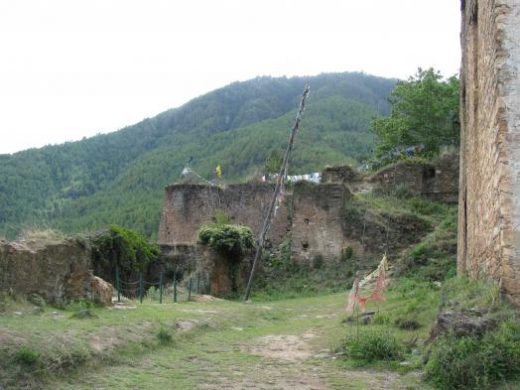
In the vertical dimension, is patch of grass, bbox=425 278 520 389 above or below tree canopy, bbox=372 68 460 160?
below

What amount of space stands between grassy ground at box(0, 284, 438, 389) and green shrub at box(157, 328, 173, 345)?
0.02 m

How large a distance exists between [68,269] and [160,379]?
3.85 m

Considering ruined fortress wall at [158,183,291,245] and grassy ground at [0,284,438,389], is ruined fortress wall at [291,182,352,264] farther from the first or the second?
grassy ground at [0,284,438,389]

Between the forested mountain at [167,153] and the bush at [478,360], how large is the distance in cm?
3511

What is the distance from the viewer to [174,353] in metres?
8.33

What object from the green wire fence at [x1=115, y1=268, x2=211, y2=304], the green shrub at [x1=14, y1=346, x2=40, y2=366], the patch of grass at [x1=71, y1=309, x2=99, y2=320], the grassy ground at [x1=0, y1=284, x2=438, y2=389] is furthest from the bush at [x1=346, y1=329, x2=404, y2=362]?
the green wire fence at [x1=115, y1=268, x2=211, y2=304]

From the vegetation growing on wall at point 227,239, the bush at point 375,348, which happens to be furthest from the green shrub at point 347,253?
the bush at point 375,348

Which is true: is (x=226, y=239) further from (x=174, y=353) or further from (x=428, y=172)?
(x=174, y=353)

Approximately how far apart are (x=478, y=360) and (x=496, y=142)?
248cm

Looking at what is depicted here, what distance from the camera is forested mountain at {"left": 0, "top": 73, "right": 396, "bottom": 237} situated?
4731 centimetres

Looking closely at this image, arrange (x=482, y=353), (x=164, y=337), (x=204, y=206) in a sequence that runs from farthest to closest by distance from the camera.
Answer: (x=204, y=206) → (x=164, y=337) → (x=482, y=353)

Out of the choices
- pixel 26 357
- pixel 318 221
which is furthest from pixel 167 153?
pixel 26 357

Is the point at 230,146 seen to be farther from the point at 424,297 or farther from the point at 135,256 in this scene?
the point at 424,297

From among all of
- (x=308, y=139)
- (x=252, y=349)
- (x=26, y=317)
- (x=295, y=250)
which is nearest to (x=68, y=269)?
(x=26, y=317)
